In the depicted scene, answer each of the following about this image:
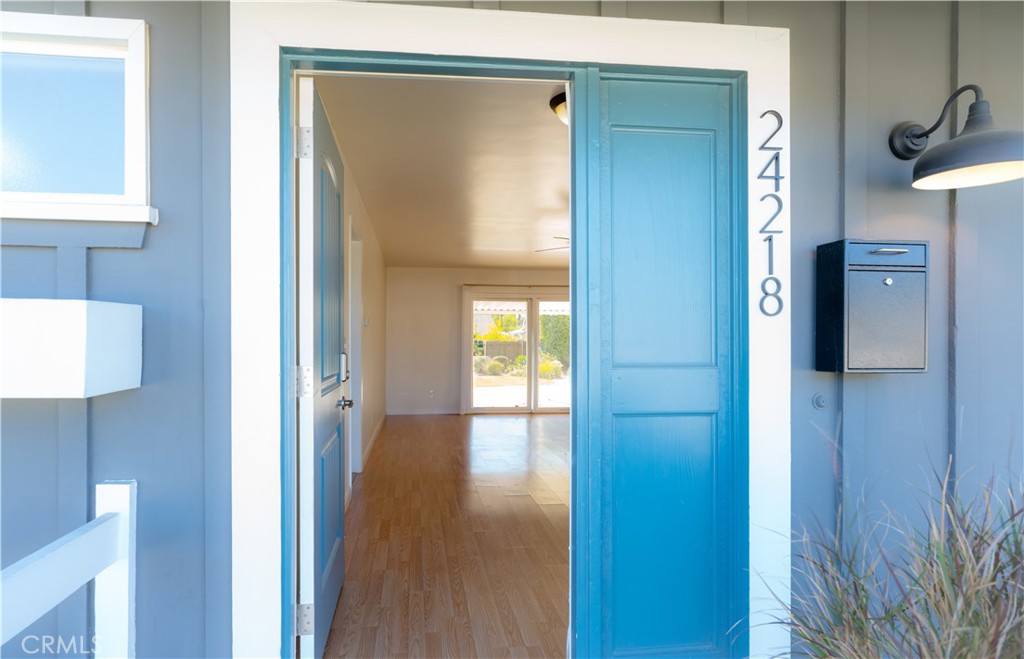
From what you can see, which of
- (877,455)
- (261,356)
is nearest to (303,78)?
(261,356)

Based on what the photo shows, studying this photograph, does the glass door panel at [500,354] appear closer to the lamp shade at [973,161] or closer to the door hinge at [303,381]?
the door hinge at [303,381]

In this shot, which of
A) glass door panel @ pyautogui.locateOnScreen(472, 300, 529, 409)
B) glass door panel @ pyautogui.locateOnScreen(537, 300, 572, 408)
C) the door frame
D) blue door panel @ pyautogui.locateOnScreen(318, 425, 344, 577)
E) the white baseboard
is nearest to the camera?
the door frame

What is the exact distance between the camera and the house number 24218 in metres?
2.00

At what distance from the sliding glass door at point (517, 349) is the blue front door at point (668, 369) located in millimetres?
7937

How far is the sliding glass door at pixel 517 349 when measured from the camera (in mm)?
9945

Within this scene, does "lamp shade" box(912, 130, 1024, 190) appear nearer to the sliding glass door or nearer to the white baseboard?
the sliding glass door

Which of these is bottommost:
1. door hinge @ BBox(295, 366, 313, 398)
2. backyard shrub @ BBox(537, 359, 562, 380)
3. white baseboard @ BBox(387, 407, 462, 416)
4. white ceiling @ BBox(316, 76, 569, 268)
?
white baseboard @ BBox(387, 407, 462, 416)

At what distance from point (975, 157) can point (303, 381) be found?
2.25 metres

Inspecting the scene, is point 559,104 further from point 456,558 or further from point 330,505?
point 456,558

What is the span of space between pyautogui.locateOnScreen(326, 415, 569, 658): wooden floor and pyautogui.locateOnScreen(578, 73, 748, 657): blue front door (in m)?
0.65

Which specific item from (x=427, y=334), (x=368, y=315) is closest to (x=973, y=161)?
(x=368, y=315)

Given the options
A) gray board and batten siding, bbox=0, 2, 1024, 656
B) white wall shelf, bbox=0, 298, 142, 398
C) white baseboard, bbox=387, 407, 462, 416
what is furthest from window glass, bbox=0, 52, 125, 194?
white baseboard, bbox=387, 407, 462, 416

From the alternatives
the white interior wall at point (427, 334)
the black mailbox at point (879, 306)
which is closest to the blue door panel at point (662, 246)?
the black mailbox at point (879, 306)

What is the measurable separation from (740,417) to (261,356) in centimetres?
165
